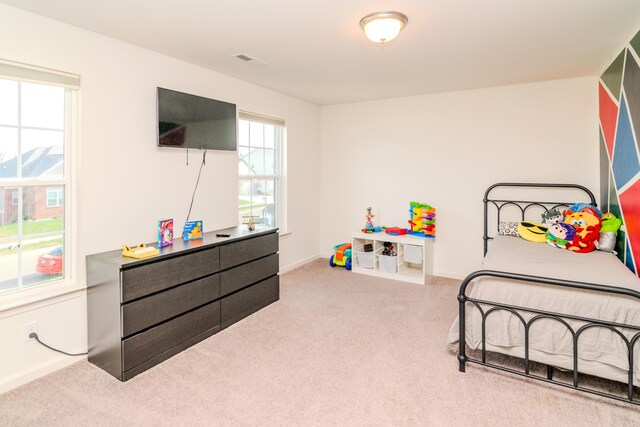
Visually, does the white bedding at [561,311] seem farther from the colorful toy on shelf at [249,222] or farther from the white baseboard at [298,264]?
the white baseboard at [298,264]

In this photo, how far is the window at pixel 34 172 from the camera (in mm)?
2156

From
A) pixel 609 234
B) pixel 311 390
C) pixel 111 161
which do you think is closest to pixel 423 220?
pixel 609 234

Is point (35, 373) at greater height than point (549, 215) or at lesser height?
lesser

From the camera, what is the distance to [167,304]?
246cm

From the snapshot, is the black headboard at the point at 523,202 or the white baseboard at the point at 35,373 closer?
the white baseboard at the point at 35,373

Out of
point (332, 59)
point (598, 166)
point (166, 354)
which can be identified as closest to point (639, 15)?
point (598, 166)

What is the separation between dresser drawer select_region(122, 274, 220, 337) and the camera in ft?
7.33

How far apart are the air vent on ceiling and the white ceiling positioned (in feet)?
0.22

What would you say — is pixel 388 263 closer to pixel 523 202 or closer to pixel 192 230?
pixel 523 202

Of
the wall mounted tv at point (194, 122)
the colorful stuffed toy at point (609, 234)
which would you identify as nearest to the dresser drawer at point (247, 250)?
the wall mounted tv at point (194, 122)

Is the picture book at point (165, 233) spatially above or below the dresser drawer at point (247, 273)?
above

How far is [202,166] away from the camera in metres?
3.37

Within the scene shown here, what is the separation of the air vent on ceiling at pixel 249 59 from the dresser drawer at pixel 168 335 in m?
2.05

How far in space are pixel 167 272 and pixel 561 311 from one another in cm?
248
